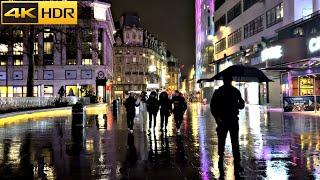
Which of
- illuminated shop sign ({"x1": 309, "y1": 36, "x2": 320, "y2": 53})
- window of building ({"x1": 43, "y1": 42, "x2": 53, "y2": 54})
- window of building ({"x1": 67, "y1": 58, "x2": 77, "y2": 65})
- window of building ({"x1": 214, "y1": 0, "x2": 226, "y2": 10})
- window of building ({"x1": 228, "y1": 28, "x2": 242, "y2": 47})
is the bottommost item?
illuminated shop sign ({"x1": 309, "y1": 36, "x2": 320, "y2": 53})

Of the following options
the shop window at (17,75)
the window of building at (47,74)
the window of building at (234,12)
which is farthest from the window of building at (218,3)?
the shop window at (17,75)

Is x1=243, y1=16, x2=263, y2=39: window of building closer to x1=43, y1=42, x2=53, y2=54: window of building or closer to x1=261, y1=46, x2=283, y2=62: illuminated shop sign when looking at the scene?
x1=261, y1=46, x2=283, y2=62: illuminated shop sign

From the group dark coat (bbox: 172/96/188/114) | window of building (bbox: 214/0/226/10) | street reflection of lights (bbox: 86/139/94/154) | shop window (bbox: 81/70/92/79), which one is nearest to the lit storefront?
dark coat (bbox: 172/96/188/114)

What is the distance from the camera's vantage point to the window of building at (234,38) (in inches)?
2870

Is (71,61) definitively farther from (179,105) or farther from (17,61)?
(179,105)

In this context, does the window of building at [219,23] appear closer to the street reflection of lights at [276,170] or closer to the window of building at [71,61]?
the window of building at [71,61]

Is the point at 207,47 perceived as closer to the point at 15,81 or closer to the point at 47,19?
the point at 15,81

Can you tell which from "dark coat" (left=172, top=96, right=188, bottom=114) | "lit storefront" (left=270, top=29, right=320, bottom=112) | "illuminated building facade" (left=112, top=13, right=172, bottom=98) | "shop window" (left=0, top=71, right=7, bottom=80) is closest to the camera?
"dark coat" (left=172, top=96, right=188, bottom=114)

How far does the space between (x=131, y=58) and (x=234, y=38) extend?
7506 cm

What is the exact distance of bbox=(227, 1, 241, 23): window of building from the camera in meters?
73.0

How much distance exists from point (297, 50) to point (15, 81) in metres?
74.9

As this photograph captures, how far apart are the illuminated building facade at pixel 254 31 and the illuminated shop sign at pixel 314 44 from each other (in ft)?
8.59

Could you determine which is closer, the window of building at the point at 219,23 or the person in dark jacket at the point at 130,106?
the person in dark jacket at the point at 130,106

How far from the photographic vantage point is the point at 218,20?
293 feet
